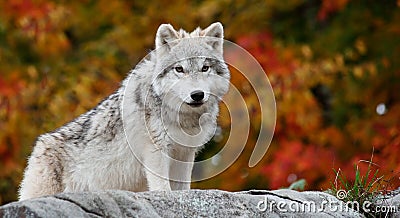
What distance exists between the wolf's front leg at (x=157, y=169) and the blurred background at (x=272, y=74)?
596 cm

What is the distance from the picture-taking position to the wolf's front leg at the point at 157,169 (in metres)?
6.47

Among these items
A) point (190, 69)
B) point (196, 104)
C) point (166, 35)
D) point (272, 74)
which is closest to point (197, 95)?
point (196, 104)

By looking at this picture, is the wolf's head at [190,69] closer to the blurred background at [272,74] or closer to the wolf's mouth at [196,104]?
the wolf's mouth at [196,104]

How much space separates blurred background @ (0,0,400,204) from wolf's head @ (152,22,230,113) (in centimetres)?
567

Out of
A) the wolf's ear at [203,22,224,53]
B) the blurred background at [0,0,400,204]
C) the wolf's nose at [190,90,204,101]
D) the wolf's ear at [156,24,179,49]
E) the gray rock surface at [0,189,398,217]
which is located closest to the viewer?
the gray rock surface at [0,189,398,217]

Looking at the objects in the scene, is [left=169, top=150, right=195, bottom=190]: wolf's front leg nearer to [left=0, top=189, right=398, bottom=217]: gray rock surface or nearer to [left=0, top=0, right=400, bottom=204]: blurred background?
[left=0, top=189, right=398, bottom=217]: gray rock surface

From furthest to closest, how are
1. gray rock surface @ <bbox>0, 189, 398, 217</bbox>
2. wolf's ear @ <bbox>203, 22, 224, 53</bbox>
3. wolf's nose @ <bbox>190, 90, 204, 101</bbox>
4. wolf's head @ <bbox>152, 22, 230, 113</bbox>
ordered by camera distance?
1. wolf's ear @ <bbox>203, 22, 224, 53</bbox>
2. wolf's head @ <bbox>152, 22, 230, 113</bbox>
3. wolf's nose @ <bbox>190, 90, 204, 101</bbox>
4. gray rock surface @ <bbox>0, 189, 398, 217</bbox>

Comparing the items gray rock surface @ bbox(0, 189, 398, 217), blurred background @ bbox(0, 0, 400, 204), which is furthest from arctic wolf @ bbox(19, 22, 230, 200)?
blurred background @ bbox(0, 0, 400, 204)

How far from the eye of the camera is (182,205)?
5148 mm

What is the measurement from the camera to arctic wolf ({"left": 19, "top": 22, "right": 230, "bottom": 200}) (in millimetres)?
6559

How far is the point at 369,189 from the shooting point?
6.06 metres

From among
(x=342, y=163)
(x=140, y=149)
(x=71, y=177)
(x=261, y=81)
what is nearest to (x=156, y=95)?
(x=140, y=149)

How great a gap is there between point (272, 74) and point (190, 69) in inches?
261

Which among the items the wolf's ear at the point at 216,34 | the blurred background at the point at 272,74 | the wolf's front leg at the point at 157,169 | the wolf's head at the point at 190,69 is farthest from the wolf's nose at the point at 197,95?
the blurred background at the point at 272,74
